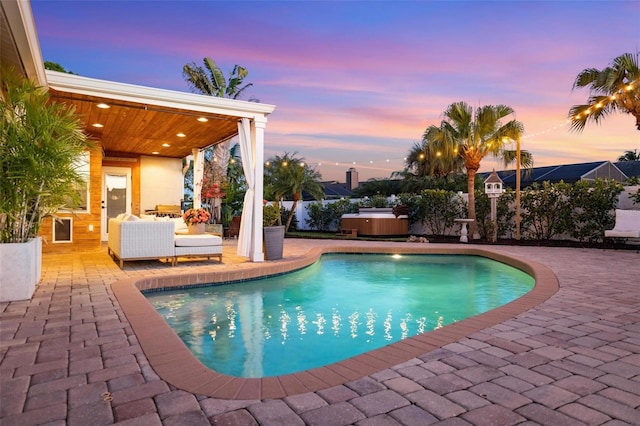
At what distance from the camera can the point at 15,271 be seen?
3881 millimetres

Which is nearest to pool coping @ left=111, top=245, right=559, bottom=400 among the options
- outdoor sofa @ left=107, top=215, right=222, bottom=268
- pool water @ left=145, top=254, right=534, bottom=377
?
pool water @ left=145, top=254, right=534, bottom=377

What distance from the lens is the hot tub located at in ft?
45.5

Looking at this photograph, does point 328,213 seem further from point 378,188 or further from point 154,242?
point 378,188

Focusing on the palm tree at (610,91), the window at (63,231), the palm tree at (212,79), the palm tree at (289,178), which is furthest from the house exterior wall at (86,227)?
the palm tree at (610,91)

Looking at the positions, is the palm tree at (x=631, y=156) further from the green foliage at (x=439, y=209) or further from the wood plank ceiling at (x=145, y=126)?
the wood plank ceiling at (x=145, y=126)

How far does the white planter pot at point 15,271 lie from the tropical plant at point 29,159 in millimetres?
311

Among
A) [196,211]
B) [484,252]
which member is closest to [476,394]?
[196,211]

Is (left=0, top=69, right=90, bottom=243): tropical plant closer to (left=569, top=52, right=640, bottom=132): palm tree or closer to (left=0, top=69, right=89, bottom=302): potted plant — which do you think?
(left=0, top=69, right=89, bottom=302): potted plant

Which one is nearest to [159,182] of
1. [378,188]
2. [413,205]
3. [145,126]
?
[145,126]

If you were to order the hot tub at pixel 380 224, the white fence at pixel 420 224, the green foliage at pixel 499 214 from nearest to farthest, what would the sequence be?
the white fence at pixel 420 224, the green foliage at pixel 499 214, the hot tub at pixel 380 224

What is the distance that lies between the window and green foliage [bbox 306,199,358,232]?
1025 cm

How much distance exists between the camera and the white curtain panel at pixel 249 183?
7070 mm

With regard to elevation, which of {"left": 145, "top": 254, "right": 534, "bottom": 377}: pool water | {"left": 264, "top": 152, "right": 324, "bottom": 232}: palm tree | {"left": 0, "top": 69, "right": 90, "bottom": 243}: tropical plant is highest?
{"left": 264, "top": 152, "right": 324, "bottom": 232}: palm tree

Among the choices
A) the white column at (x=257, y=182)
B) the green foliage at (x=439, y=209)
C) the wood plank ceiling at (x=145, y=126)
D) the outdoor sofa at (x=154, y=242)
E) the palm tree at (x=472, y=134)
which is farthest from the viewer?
the green foliage at (x=439, y=209)
